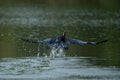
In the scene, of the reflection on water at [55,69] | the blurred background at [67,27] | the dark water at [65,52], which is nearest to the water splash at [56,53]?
the dark water at [65,52]

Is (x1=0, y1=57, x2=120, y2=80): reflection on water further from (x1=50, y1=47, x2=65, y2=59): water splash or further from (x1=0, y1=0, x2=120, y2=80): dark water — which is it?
(x1=50, y1=47, x2=65, y2=59): water splash

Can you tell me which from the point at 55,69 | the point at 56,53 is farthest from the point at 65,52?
the point at 55,69

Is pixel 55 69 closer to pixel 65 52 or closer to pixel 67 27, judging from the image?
pixel 65 52

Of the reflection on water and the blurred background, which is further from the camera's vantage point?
the blurred background

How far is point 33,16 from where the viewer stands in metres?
53.8

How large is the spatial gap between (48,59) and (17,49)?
384cm

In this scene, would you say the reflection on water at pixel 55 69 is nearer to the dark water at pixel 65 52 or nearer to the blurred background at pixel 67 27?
the dark water at pixel 65 52

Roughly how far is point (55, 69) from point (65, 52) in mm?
5134

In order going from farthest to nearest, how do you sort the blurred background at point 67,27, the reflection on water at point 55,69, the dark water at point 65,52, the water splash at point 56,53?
the blurred background at point 67,27, the water splash at point 56,53, the dark water at point 65,52, the reflection on water at point 55,69

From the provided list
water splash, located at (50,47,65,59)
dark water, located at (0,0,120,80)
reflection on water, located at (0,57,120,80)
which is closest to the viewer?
reflection on water, located at (0,57,120,80)

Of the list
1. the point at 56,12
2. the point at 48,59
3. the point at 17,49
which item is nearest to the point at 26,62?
the point at 48,59

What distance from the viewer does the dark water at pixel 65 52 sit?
21359 mm

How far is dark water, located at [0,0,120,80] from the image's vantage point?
21.4 metres

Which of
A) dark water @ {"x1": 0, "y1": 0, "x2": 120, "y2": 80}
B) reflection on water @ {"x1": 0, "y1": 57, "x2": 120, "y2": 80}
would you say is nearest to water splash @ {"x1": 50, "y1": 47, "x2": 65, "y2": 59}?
dark water @ {"x1": 0, "y1": 0, "x2": 120, "y2": 80}
